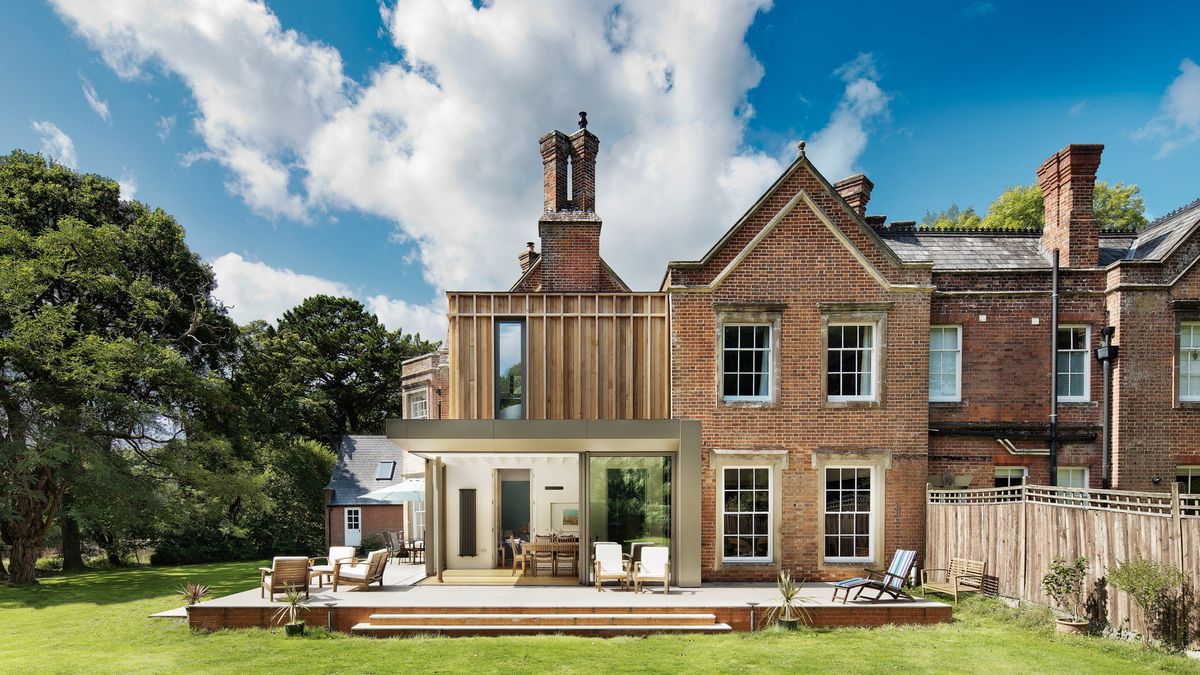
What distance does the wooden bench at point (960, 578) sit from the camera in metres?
11.9

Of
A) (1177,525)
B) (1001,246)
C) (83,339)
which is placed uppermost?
(1001,246)

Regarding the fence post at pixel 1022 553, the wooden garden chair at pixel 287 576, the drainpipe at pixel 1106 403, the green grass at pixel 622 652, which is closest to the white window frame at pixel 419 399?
the wooden garden chair at pixel 287 576

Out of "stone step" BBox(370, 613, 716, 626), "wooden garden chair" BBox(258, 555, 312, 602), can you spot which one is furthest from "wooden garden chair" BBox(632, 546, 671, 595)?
"wooden garden chair" BBox(258, 555, 312, 602)

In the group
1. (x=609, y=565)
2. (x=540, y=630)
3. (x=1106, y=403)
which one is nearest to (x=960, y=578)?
(x=1106, y=403)

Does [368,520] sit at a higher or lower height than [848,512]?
lower

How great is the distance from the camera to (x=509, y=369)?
14258 mm

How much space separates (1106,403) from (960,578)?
550 cm

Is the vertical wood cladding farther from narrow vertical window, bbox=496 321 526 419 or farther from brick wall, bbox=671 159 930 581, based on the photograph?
brick wall, bbox=671 159 930 581

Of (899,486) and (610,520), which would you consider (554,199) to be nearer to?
(610,520)

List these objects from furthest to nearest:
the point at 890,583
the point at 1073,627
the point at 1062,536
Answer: the point at 890,583 < the point at 1062,536 < the point at 1073,627

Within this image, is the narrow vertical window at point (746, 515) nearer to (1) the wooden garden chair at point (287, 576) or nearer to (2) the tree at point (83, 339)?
(1) the wooden garden chair at point (287, 576)

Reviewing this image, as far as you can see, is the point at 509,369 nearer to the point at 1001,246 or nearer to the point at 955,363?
the point at 955,363

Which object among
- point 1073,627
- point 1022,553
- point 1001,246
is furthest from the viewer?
point 1001,246

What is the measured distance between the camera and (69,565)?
2552cm
